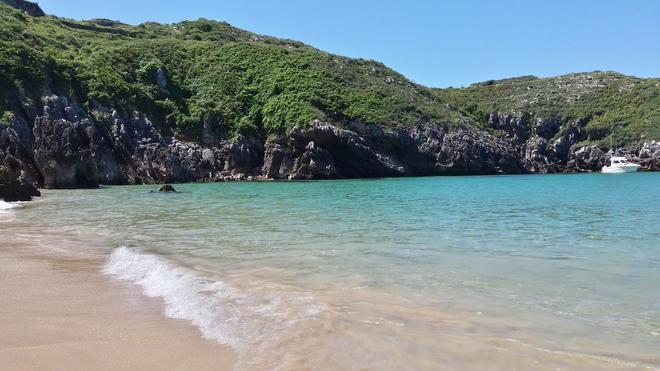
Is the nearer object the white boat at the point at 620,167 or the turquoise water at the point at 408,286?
the turquoise water at the point at 408,286

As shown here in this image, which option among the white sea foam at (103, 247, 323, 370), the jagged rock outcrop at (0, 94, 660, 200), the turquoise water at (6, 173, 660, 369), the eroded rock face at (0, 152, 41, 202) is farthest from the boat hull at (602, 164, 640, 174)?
the white sea foam at (103, 247, 323, 370)

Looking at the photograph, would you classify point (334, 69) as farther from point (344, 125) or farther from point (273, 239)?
point (273, 239)

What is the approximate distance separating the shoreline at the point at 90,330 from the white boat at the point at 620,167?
84.8 metres

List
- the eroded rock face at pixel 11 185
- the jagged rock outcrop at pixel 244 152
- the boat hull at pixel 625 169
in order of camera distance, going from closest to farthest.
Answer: the eroded rock face at pixel 11 185 < the jagged rock outcrop at pixel 244 152 < the boat hull at pixel 625 169

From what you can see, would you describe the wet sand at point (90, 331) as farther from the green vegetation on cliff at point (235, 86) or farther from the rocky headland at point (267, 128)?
the green vegetation on cliff at point (235, 86)

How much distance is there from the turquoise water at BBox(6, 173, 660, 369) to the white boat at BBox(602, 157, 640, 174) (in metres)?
69.7

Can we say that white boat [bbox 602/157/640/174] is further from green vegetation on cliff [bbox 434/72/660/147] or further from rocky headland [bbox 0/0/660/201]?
green vegetation on cliff [bbox 434/72/660/147]

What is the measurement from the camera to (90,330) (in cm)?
559

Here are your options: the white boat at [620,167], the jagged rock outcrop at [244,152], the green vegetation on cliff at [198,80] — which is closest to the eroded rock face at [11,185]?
the jagged rock outcrop at [244,152]

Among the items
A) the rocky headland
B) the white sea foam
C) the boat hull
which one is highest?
the rocky headland

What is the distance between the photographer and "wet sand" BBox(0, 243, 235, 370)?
4645 mm

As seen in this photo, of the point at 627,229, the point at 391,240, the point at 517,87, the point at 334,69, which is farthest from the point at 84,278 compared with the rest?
the point at 517,87

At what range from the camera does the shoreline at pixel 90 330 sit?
4656 millimetres

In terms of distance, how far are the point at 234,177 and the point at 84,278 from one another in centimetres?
5445
